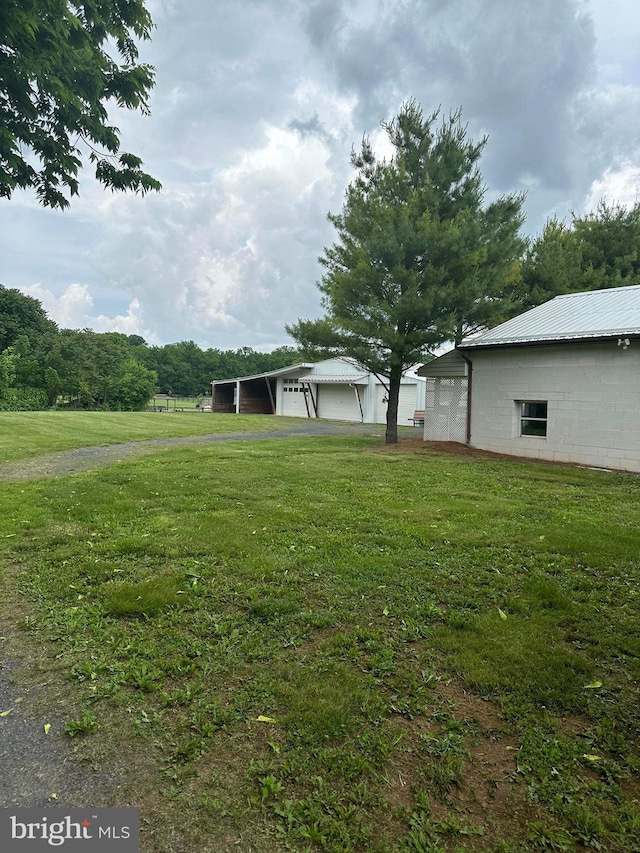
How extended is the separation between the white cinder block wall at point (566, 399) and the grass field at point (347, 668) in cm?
483

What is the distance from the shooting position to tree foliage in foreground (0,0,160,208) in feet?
13.6

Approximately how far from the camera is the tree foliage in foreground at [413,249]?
39.7 feet

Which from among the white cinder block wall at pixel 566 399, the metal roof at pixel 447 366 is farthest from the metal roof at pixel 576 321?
the metal roof at pixel 447 366

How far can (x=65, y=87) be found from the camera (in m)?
4.55

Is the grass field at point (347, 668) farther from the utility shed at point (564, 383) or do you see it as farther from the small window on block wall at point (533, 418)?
the small window on block wall at point (533, 418)

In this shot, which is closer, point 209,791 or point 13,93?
point 209,791

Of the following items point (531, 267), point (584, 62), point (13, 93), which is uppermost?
point (584, 62)

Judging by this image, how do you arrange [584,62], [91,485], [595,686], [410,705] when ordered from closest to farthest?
[410,705] < [595,686] < [91,485] < [584,62]

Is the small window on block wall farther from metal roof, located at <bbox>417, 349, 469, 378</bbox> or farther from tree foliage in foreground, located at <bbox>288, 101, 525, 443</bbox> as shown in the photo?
tree foliage in foreground, located at <bbox>288, 101, 525, 443</bbox>

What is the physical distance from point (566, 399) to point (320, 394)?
2029cm

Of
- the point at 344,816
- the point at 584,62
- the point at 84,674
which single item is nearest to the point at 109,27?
the point at 84,674

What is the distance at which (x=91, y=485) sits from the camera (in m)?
7.23

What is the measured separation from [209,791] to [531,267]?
2074cm

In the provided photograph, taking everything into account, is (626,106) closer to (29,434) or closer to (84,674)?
(84,674)
